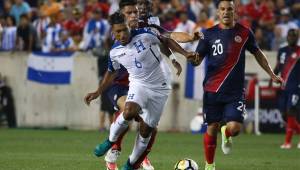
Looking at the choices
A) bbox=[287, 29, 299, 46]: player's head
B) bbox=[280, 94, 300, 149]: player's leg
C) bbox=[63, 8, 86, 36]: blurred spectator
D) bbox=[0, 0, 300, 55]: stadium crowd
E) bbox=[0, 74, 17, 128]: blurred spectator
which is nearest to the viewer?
bbox=[287, 29, 299, 46]: player's head

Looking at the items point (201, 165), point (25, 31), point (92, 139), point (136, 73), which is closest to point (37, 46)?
point (25, 31)

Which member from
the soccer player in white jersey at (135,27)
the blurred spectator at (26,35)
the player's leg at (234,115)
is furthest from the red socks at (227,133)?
the blurred spectator at (26,35)

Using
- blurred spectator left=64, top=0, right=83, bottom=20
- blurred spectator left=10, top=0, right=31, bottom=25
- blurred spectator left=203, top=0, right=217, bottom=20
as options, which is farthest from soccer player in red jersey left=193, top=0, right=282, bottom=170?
blurred spectator left=10, top=0, right=31, bottom=25

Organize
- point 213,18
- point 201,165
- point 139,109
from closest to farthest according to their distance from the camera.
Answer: point 139,109, point 201,165, point 213,18

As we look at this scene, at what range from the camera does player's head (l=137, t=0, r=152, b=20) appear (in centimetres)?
1297

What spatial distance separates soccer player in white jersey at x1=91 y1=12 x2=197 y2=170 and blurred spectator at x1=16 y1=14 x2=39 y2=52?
14527mm

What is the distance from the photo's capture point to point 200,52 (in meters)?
12.6

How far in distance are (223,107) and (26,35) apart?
1447 centimetres

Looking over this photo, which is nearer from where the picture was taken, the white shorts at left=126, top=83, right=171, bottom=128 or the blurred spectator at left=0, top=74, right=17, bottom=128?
the white shorts at left=126, top=83, right=171, bottom=128

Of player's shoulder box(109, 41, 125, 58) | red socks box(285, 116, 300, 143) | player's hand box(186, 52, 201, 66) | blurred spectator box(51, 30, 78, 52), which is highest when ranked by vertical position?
player's shoulder box(109, 41, 125, 58)

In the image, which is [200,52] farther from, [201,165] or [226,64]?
[201,165]

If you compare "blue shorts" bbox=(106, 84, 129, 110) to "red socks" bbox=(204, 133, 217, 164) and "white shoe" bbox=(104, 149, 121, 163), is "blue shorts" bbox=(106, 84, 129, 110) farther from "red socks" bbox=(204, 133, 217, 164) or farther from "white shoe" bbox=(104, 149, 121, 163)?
"red socks" bbox=(204, 133, 217, 164)

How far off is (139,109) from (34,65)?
1423cm

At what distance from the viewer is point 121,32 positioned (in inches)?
455
